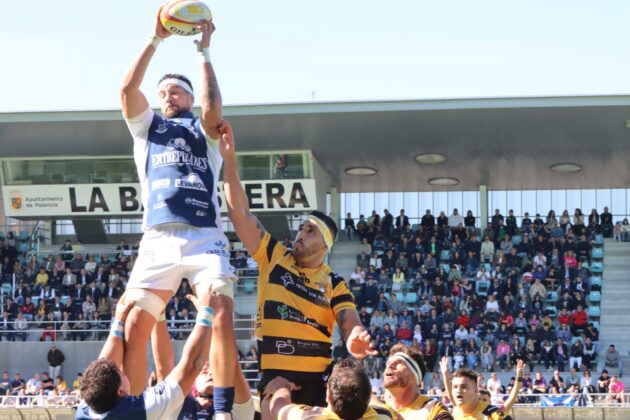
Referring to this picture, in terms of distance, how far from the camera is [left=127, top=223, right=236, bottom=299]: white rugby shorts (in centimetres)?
851

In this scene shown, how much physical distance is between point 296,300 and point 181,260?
1.02 meters

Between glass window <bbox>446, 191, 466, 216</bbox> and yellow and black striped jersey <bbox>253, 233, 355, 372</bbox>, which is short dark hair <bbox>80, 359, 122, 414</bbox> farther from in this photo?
glass window <bbox>446, 191, 466, 216</bbox>

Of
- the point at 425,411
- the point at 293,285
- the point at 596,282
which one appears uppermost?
the point at 596,282

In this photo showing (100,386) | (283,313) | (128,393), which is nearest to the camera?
(100,386)

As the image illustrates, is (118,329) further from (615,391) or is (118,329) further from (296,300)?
(615,391)

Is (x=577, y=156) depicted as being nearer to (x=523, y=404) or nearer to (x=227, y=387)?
(x=523, y=404)

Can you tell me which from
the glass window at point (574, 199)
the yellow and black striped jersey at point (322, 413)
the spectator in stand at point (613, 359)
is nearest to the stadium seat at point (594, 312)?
the spectator in stand at point (613, 359)

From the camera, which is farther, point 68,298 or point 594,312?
point 68,298

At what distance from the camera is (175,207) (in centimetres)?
862

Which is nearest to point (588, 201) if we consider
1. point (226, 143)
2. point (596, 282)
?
point (596, 282)

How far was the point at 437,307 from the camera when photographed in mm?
32938

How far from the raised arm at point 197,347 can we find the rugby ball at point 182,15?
6.11 feet

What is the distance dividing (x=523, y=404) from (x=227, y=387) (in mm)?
19109

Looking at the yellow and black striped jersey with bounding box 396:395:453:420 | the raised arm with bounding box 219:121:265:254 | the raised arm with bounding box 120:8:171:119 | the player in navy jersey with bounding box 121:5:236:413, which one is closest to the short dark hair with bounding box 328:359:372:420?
the yellow and black striped jersey with bounding box 396:395:453:420
